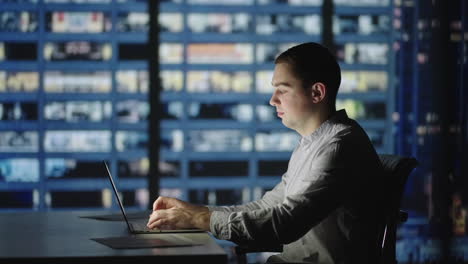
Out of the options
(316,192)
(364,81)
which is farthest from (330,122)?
(364,81)

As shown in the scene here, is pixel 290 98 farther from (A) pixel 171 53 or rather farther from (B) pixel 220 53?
(B) pixel 220 53

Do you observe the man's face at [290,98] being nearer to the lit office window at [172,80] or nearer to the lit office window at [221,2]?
the lit office window at [172,80]

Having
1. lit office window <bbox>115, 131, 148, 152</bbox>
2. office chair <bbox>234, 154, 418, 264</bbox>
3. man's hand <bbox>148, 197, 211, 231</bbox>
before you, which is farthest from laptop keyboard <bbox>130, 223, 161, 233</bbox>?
lit office window <bbox>115, 131, 148, 152</bbox>

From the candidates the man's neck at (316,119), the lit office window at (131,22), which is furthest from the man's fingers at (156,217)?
the lit office window at (131,22)

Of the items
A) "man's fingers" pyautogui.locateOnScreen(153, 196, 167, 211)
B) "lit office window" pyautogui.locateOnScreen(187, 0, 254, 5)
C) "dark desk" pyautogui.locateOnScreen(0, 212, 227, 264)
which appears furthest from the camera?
"lit office window" pyautogui.locateOnScreen(187, 0, 254, 5)

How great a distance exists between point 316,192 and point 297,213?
0.24ft

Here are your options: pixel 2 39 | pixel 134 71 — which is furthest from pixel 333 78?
pixel 2 39

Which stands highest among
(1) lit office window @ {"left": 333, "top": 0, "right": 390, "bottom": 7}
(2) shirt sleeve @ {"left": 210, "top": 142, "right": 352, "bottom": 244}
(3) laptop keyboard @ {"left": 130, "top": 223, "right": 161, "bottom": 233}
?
(1) lit office window @ {"left": 333, "top": 0, "right": 390, "bottom": 7}

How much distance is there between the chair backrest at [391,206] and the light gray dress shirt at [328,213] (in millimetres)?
24

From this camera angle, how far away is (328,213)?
62.0 inches

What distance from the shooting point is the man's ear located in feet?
5.71

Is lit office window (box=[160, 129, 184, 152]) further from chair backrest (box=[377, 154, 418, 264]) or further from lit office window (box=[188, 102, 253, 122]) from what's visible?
chair backrest (box=[377, 154, 418, 264])

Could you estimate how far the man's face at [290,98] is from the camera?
1752 mm

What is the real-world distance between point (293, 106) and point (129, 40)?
10.7ft
